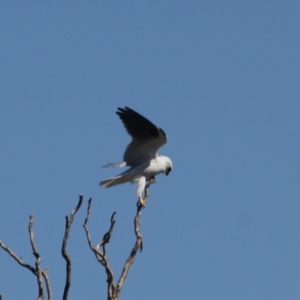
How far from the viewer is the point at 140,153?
12.1m

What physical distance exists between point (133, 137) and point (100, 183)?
32.9 inches

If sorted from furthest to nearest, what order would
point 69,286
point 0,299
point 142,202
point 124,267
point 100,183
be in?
point 100,183 → point 142,202 → point 124,267 → point 69,286 → point 0,299

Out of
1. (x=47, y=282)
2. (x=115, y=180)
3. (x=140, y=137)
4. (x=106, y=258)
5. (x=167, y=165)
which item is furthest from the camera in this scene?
(x=167, y=165)

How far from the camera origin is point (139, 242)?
7047 mm

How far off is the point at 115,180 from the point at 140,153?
651mm

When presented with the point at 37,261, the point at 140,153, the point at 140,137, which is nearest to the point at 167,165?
the point at 140,153

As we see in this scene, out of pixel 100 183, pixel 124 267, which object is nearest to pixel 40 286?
pixel 124 267

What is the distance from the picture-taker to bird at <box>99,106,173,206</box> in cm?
1170

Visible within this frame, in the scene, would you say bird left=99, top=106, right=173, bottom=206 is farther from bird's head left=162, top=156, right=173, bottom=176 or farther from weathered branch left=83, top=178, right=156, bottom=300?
weathered branch left=83, top=178, right=156, bottom=300

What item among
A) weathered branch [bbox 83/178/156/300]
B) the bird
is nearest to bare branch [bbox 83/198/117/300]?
weathered branch [bbox 83/178/156/300]

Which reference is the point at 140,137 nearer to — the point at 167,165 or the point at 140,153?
the point at 140,153

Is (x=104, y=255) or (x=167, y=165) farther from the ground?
(x=167, y=165)

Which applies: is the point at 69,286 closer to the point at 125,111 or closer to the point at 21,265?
the point at 21,265

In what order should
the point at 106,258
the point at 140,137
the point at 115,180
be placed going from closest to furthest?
1. the point at 106,258
2. the point at 115,180
3. the point at 140,137
